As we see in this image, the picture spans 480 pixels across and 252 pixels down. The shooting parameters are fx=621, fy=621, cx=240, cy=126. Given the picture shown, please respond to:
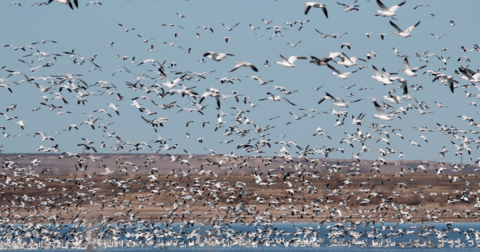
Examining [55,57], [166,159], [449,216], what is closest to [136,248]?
[55,57]

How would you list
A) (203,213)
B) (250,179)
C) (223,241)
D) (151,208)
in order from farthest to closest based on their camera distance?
(250,179) < (151,208) < (203,213) < (223,241)

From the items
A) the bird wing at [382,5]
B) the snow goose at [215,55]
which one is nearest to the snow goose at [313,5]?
the bird wing at [382,5]

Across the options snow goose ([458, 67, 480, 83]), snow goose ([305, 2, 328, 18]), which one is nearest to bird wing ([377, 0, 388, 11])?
snow goose ([305, 2, 328, 18])

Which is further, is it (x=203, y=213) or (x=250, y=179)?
(x=250, y=179)

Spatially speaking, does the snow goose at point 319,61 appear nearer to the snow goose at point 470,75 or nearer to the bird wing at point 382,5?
the bird wing at point 382,5

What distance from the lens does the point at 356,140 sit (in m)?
40.1

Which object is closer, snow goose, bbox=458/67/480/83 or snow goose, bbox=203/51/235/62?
snow goose, bbox=203/51/235/62

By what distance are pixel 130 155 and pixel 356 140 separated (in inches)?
6371

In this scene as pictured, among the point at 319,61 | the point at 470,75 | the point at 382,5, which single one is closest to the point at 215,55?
the point at 319,61

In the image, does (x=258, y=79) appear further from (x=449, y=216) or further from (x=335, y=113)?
(x=449, y=216)

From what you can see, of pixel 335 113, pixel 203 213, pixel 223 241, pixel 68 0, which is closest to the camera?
pixel 68 0

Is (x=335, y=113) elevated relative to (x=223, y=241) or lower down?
elevated

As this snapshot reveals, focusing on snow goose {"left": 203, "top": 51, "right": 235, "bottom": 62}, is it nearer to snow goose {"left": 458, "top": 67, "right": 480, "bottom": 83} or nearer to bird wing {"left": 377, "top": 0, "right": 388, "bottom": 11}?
bird wing {"left": 377, "top": 0, "right": 388, "bottom": 11}

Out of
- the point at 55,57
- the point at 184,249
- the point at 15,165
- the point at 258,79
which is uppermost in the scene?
the point at 55,57
